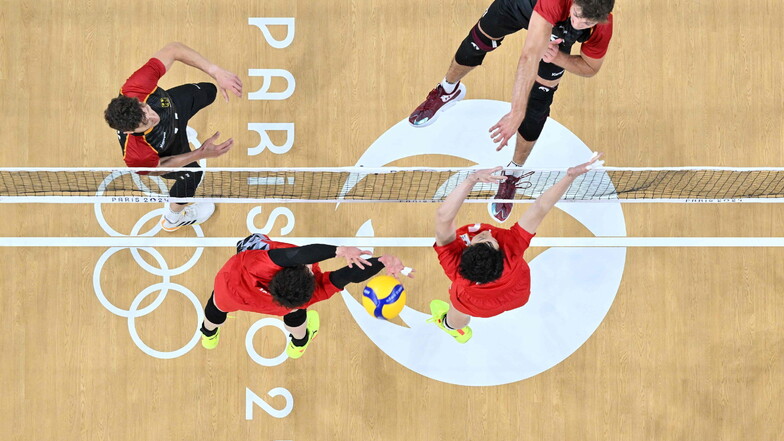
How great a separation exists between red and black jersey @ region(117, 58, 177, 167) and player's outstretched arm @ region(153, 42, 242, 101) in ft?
0.34

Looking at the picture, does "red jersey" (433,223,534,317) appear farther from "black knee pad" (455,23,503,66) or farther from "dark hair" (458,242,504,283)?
"black knee pad" (455,23,503,66)

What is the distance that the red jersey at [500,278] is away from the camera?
17.3 ft

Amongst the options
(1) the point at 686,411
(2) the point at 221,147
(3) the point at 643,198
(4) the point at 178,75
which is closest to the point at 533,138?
(3) the point at 643,198

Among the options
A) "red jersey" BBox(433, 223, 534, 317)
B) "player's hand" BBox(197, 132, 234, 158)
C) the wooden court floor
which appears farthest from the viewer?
the wooden court floor

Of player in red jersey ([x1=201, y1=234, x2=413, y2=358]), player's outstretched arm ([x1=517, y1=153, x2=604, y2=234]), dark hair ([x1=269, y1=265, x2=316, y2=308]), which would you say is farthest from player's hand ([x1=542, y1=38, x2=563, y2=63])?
dark hair ([x1=269, y1=265, x2=316, y2=308])

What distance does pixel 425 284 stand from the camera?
23.5ft

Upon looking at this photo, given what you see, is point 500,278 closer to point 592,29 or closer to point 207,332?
point 592,29

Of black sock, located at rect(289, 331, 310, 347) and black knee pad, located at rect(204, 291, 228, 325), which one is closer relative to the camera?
black knee pad, located at rect(204, 291, 228, 325)

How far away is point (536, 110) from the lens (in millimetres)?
6160

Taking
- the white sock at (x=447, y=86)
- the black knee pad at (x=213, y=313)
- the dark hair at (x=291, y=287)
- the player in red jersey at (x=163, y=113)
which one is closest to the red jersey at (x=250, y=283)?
the dark hair at (x=291, y=287)

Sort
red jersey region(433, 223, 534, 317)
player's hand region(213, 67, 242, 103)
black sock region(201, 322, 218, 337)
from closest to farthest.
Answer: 1. red jersey region(433, 223, 534, 317)
2. player's hand region(213, 67, 242, 103)
3. black sock region(201, 322, 218, 337)

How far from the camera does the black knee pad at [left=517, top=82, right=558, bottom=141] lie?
19.8 feet

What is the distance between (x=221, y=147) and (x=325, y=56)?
77.4 inches

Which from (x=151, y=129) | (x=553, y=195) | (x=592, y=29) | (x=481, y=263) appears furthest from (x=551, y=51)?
(x=151, y=129)
